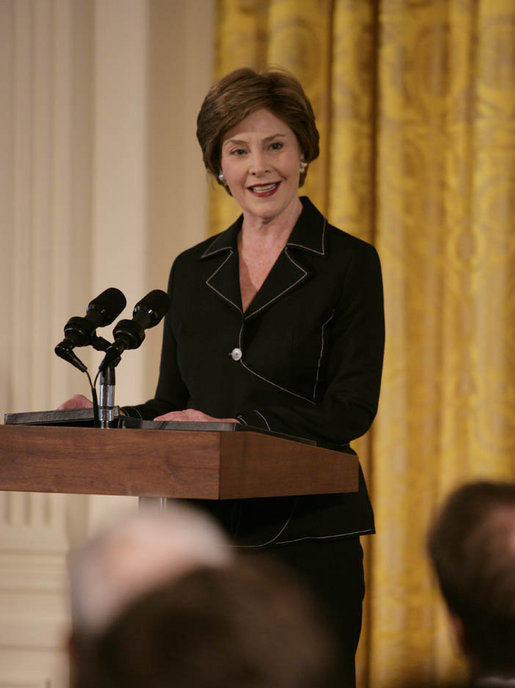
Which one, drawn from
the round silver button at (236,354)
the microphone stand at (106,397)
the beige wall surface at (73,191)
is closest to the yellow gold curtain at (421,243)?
the beige wall surface at (73,191)

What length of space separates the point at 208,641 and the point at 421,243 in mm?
2743

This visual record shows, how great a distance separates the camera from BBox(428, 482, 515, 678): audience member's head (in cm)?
75

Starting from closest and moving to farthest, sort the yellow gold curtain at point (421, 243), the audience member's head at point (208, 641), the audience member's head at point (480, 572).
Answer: the audience member's head at point (208, 641) < the audience member's head at point (480, 572) < the yellow gold curtain at point (421, 243)

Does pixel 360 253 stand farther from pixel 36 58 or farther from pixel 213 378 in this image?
pixel 36 58

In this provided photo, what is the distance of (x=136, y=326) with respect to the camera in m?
1.67

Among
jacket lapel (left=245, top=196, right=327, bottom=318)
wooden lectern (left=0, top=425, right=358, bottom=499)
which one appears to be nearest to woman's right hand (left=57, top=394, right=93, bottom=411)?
wooden lectern (left=0, top=425, right=358, bottom=499)

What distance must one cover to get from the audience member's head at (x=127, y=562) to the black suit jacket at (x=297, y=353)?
1.18m

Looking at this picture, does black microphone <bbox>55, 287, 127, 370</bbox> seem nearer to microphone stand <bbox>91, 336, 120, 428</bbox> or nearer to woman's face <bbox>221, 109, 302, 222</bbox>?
microphone stand <bbox>91, 336, 120, 428</bbox>

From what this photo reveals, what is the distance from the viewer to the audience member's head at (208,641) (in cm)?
57

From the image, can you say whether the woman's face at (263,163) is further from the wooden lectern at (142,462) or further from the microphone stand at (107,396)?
the wooden lectern at (142,462)

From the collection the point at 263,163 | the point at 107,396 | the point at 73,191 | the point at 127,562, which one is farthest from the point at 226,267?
the point at 127,562

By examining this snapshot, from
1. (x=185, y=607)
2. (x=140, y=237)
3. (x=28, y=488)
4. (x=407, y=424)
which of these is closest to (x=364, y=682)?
(x=407, y=424)

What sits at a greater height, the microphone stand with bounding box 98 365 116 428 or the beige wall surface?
the beige wall surface

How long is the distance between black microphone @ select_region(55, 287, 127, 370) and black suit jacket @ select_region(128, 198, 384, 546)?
306 millimetres
